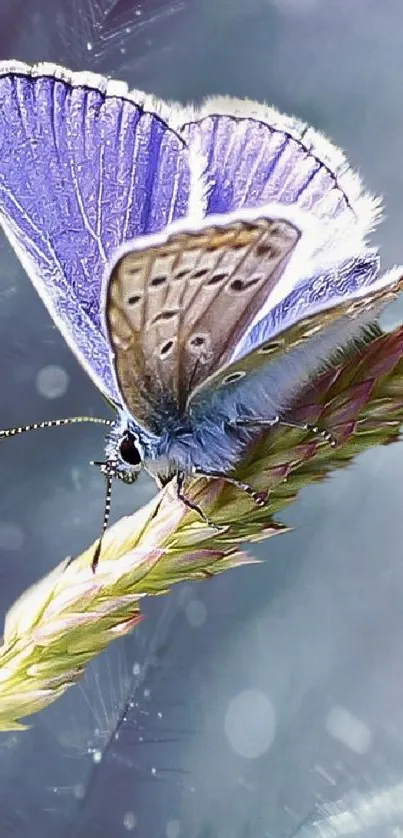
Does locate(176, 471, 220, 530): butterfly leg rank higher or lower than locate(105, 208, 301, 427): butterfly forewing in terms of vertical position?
lower

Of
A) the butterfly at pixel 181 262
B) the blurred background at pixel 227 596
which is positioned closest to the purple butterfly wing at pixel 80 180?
the butterfly at pixel 181 262

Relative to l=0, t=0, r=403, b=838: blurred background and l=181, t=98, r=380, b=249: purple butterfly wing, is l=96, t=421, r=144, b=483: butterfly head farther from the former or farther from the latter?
l=0, t=0, r=403, b=838: blurred background

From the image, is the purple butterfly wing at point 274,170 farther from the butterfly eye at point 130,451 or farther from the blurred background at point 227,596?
the blurred background at point 227,596

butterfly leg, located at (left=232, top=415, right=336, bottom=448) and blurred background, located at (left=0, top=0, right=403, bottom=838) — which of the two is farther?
blurred background, located at (left=0, top=0, right=403, bottom=838)

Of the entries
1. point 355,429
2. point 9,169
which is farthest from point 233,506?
point 9,169

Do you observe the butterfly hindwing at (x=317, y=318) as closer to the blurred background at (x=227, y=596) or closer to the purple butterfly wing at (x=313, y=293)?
the purple butterfly wing at (x=313, y=293)

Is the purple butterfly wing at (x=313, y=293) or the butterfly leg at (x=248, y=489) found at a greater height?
the purple butterfly wing at (x=313, y=293)

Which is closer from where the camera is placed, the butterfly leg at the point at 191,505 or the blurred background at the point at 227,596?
the butterfly leg at the point at 191,505

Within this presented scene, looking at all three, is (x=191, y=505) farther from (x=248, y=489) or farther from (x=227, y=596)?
(x=227, y=596)

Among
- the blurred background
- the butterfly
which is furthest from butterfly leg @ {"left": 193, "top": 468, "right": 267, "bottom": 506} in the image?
the blurred background
